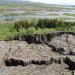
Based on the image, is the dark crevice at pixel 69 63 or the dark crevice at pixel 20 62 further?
the dark crevice at pixel 20 62

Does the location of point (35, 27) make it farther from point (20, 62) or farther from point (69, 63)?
point (20, 62)

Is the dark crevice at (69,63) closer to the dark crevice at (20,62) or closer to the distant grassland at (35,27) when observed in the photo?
the dark crevice at (20,62)

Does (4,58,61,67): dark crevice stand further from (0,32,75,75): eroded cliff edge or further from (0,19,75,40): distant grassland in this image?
(0,19,75,40): distant grassland

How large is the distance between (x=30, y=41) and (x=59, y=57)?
5.76m

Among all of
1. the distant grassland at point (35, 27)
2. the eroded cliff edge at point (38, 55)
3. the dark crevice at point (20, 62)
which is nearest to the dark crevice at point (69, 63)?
the eroded cliff edge at point (38, 55)

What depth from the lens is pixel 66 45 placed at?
25625 millimetres

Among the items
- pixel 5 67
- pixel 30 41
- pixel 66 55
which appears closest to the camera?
pixel 5 67

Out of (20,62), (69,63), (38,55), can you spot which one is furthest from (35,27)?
(20,62)

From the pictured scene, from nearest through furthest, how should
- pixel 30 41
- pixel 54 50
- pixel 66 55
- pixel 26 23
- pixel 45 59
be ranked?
pixel 45 59, pixel 66 55, pixel 54 50, pixel 30 41, pixel 26 23

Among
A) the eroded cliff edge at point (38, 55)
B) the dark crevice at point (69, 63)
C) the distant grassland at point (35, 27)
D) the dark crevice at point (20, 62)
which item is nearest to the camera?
the eroded cliff edge at point (38, 55)

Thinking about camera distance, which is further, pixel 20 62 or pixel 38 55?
pixel 38 55

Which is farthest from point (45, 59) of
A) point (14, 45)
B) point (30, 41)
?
point (30, 41)

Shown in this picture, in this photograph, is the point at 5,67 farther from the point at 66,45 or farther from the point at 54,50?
the point at 66,45

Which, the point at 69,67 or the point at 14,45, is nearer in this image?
the point at 69,67
